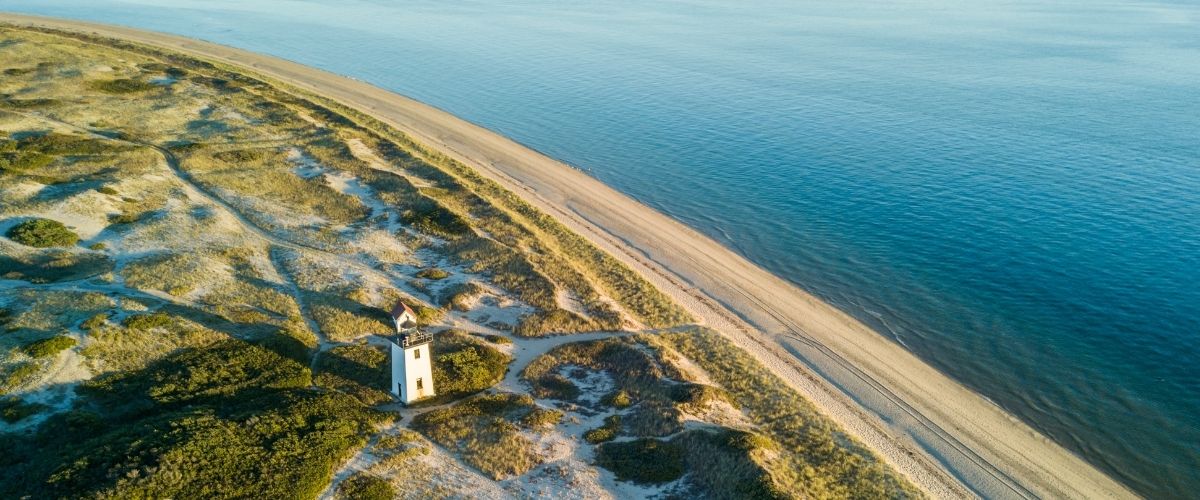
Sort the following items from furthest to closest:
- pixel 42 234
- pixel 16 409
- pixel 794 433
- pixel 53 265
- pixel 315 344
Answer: pixel 42 234 → pixel 53 265 → pixel 315 344 → pixel 794 433 → pixel 16 409

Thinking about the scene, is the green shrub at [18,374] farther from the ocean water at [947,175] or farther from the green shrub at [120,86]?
the green shrub at [120,86]

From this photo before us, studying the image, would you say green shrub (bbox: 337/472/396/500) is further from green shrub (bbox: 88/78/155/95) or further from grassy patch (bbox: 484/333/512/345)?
green shrub (bbox: 88/78/155/95)

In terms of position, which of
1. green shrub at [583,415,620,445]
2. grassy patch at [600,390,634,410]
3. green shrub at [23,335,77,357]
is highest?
grassy patch at [600,390,634,410]

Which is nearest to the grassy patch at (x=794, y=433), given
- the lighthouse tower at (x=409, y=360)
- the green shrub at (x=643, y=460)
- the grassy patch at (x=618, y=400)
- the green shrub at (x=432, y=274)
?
the green shrub at (x=643, y=460)

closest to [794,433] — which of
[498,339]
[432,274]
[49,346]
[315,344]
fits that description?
[498,339]

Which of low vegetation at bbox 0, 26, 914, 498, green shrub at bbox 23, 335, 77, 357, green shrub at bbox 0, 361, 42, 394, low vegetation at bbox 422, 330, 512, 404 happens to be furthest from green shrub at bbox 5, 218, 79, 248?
low vegetation at bbox 422, 330, 512, 404

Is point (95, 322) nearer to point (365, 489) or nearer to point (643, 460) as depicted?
point (365, 489)
